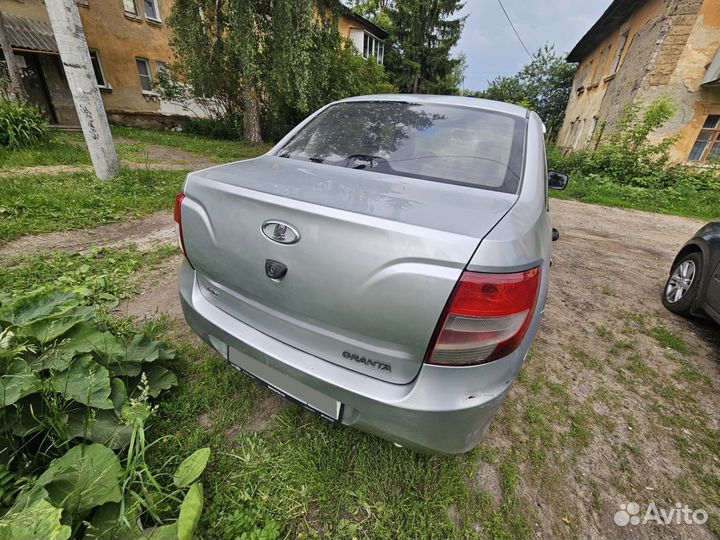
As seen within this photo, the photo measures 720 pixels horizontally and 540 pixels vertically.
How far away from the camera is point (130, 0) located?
42.2ft

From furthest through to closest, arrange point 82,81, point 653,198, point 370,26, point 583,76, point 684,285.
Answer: point 370,26
point 583,76
point 653,198
point 82,81
point 684,285

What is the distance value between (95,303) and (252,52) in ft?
28.4

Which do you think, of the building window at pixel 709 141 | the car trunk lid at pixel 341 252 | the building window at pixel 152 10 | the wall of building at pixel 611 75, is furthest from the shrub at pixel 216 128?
the building window at pixel 709 141

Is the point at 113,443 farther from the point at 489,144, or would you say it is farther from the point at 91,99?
the point at 91,99

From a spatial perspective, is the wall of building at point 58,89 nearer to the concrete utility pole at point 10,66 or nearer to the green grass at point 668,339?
the concrete utility pole at point 10,66

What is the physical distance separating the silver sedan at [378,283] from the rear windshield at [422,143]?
2cm

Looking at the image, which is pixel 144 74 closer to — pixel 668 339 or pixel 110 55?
pixel 110 55

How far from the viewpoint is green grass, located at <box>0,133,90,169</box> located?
5.74 metres

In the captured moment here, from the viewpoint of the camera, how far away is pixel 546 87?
1115 inches

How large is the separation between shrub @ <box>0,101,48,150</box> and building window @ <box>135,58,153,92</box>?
882cm

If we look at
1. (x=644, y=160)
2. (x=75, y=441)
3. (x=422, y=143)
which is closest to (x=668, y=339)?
(x=422, y=143)

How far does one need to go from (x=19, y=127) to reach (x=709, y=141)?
1855 cm

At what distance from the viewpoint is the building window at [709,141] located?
33.3 feet

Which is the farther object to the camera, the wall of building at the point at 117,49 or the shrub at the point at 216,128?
the shrub at the point at 216,128
